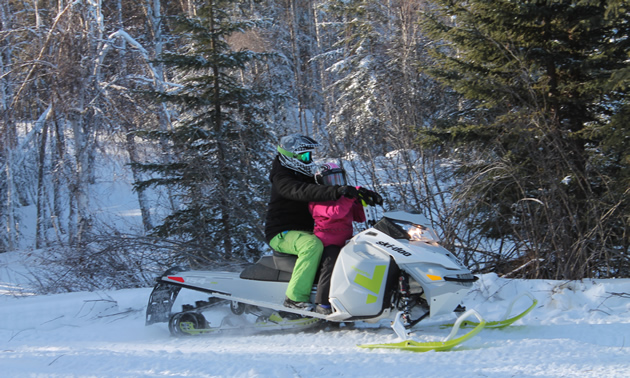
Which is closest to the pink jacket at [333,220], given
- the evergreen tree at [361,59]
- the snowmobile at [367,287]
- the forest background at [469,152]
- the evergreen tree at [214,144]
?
the snowmobile at [367,287]

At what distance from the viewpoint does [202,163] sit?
8.21 m

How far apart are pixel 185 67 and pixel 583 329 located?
7.85 metres

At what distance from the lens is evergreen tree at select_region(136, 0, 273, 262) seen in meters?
8.12

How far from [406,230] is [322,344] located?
112 cm

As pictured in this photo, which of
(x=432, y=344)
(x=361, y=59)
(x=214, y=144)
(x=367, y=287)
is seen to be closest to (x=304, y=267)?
(x=367, y=287)

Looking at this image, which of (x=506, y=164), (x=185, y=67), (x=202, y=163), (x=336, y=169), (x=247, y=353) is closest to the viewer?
(x=247, y=353)

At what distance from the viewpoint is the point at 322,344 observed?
365 cm

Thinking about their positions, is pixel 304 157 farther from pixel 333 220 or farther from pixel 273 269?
pixel 273 269

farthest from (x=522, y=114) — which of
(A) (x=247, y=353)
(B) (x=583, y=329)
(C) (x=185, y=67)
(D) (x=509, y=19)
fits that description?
(C) (x=185, y=67)

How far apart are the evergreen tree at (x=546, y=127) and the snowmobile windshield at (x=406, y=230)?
2.08 metres

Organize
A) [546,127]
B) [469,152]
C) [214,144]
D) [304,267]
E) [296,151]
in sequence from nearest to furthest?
[304,267], [296,151], [546,127], [469,152], [214,144]

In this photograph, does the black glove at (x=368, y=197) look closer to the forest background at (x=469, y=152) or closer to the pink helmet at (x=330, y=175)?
the pink helmet at (x=330, y=175)

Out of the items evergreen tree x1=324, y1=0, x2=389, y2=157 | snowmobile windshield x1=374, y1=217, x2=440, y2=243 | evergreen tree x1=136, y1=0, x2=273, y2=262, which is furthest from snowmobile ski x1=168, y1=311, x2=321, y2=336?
evergreen tree x1=324, y1=0, x2=389, y2=157

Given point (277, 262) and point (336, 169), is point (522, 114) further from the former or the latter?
point (277, 262)
